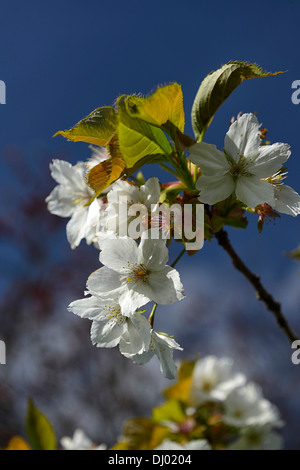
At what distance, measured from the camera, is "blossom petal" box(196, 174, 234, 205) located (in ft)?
2.85

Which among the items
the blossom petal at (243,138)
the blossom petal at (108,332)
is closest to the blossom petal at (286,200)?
the blossom petal at (243,138)

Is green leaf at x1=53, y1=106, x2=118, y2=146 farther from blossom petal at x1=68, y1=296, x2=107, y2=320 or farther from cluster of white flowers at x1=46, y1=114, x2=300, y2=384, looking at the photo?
blossom petal at x1=68, y1=296, x2=107, y2=320

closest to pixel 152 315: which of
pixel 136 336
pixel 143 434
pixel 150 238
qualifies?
pixel 136 336

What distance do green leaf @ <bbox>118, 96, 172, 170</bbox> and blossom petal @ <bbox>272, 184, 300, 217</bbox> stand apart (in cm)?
26

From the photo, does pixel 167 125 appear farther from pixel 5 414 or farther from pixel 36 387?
pixel 36 387

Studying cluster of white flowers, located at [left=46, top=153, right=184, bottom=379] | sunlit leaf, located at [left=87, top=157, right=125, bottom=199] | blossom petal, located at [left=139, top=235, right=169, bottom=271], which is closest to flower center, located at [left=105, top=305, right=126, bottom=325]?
cluster of white flowers, located at [left=46, top=153, right=184, bottom=379]

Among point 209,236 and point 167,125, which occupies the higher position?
point 167,125

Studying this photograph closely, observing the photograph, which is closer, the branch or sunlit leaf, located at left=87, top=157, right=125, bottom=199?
sunlit leaf, located at left=87, top=157, right=125, bottom=199

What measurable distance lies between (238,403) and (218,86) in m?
1.56

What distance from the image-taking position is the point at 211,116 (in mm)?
952

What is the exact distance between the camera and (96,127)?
86cm

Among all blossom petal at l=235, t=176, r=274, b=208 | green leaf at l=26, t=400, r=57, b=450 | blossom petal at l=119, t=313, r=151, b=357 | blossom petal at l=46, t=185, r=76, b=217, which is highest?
blossom petal at l=46, t=185, r=76, b=217
